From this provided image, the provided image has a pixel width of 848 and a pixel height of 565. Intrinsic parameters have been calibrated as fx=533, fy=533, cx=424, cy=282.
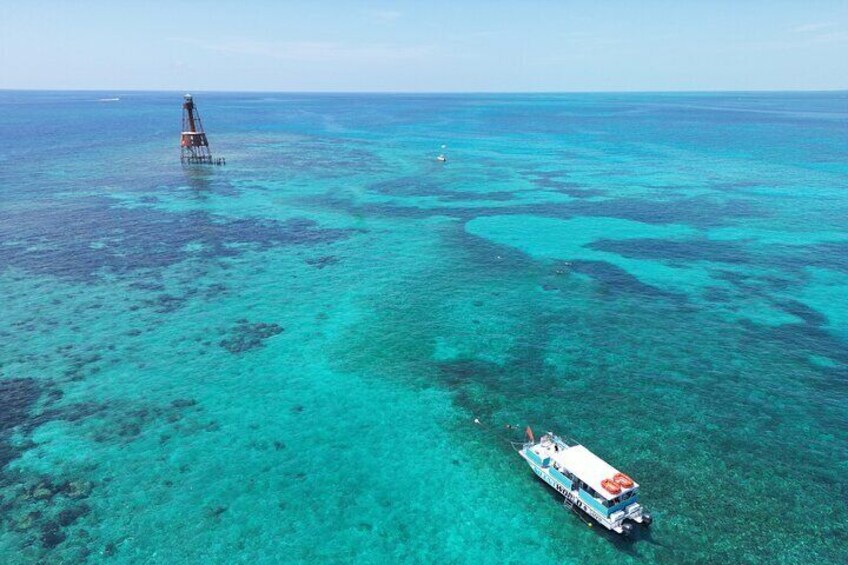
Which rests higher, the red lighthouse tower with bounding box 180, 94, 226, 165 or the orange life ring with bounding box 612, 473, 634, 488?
the red lighthouse tower with bounding box 180, 94, 226, 165

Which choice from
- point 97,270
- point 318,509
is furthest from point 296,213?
point 318,509

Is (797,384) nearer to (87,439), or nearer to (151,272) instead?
(87,439)

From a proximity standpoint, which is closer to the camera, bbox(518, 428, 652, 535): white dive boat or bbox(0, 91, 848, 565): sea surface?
bbox(518, 428, 652, 535): white dive boat

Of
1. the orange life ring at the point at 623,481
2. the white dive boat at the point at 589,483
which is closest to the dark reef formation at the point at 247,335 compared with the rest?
the white dive boat at the point at 589,483

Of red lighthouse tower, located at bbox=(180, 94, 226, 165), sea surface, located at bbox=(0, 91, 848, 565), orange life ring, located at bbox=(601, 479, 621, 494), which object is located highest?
red lighthouse tower, located at bbox=(180, 94, 226, 165)

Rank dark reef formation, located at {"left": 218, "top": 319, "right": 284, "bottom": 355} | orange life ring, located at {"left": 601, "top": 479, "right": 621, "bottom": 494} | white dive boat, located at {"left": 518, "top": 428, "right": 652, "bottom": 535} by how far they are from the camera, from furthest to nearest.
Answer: dark reef formation, located at {"left": 218, "top": 319, "right": 284, "bottom": 355} → white dive boat, located at {"left": 518, "top": 428, "right": 652, "bottom": 535} → orange life ring, located at {"left": 601, "top": 479, "right": 621, "bottom": 494}

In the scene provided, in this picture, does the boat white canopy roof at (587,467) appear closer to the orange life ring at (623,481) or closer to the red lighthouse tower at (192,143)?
the orange life ring at (623,481)

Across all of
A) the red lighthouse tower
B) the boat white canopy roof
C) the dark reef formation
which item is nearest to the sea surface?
the dark reef formation

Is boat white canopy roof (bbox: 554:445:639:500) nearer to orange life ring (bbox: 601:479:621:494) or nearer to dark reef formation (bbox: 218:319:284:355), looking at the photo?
orange life ring (bbox: 601:479:621:494)
